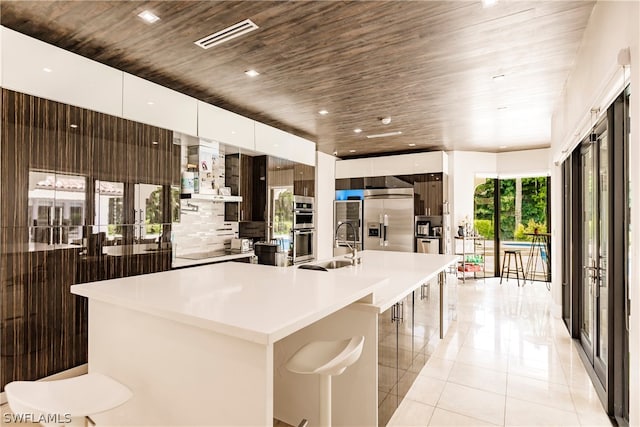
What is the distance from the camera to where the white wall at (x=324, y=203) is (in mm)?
6453

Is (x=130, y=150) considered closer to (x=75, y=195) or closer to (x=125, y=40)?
(x=75, y=195)

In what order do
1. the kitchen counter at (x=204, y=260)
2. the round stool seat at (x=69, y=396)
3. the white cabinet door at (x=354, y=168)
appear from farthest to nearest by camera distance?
1. the white cabinet door at (x=354, y=168)
2. the kitchen counter at (x=204, y=260)
3. the round stool seat at (x=69, y=396)

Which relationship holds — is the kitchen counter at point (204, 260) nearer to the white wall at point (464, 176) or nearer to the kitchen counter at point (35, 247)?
the kitchen counter at point (35, 247)

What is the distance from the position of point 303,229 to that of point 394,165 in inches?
103

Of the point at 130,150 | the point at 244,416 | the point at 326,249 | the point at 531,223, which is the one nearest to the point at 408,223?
the point at 326,249

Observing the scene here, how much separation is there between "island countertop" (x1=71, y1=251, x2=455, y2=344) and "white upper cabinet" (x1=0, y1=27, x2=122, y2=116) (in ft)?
5.27

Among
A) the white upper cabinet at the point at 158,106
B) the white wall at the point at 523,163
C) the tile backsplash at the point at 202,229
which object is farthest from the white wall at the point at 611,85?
the tile backsplash at the point at 202,229

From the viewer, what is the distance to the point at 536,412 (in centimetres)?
236

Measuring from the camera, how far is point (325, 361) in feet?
5.53

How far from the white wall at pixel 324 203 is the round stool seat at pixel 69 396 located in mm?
4887

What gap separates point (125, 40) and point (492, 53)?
9.48 feet

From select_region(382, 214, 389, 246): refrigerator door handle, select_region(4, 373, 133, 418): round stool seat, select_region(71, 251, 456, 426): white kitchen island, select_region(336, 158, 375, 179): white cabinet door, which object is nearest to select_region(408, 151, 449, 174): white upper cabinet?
select_region(336, 158, 375, 179): white cabinet door

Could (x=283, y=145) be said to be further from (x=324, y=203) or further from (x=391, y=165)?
(x=391, y=165)

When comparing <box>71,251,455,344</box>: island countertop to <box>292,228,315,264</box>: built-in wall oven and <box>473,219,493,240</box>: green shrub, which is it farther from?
<box>473,219,493,240</box>: green shrub
